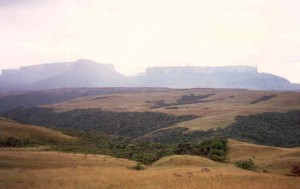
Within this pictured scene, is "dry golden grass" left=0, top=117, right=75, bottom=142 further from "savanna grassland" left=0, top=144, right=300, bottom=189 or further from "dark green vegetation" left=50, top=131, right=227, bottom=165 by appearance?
"savanna grassland" left=0, top=144, right=300, bottom=189

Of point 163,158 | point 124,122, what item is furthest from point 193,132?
point 163,158

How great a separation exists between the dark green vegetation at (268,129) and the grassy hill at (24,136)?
57554 millimetres

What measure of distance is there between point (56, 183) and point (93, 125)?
14906cm

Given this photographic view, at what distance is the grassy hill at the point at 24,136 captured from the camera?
62.7m

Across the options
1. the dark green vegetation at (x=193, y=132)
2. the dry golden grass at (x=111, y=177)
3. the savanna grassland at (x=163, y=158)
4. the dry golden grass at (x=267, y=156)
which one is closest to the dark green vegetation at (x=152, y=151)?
the savanna grassland at (x=163, y=158)

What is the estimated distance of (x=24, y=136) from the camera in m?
68.4

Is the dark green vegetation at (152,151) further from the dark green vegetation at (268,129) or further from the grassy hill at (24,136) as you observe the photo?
the dark green vegetation at (268,129)

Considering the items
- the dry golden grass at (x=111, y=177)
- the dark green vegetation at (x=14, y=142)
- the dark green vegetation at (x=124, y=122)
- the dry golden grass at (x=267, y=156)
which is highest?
the dry golden grass at (x=111, y=177)

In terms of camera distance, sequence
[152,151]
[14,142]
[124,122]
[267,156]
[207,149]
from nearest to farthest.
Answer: [267,156] < [152,151] < [14,142] < [207,149] < [124,122]

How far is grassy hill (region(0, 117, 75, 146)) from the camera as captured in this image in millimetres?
62713

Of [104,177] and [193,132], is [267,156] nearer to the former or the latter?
[104,177]

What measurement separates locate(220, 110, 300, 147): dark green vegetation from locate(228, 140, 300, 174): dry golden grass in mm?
45493

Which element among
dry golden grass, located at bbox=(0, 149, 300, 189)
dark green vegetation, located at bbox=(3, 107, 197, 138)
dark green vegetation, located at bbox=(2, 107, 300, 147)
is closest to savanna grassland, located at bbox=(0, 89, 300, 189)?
dry golden grass, located at bbox=(0, 149, 300, 189)

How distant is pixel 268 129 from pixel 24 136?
81.7 meters
